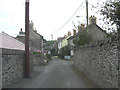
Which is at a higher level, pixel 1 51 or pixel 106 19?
pixel 106 19

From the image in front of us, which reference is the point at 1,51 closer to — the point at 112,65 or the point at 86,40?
the point at 112,65

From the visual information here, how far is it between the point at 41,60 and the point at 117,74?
802 inches

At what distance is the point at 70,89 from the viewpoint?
7.59 meters

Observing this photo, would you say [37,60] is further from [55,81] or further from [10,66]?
[10,66]

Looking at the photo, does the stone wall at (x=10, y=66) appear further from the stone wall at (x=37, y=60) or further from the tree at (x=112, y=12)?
the stone wall at (x=37, y=60)

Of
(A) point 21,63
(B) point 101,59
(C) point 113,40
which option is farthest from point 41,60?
(C) point 113,40

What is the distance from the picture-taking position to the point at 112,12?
7.73 m

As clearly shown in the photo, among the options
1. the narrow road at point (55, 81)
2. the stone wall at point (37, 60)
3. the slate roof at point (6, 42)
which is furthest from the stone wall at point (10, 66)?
the stone wall at point (37, 60)

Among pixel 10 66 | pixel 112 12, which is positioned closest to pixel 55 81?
pixel 10 66

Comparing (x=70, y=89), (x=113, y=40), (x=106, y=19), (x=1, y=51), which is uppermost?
(x=106, y=19)

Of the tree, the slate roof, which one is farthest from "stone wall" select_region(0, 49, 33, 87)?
the tree

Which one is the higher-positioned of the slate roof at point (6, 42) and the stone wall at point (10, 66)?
the slate roof at point (6, 42)

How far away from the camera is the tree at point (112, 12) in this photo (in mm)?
7350

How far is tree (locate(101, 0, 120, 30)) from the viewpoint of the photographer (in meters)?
7.35
